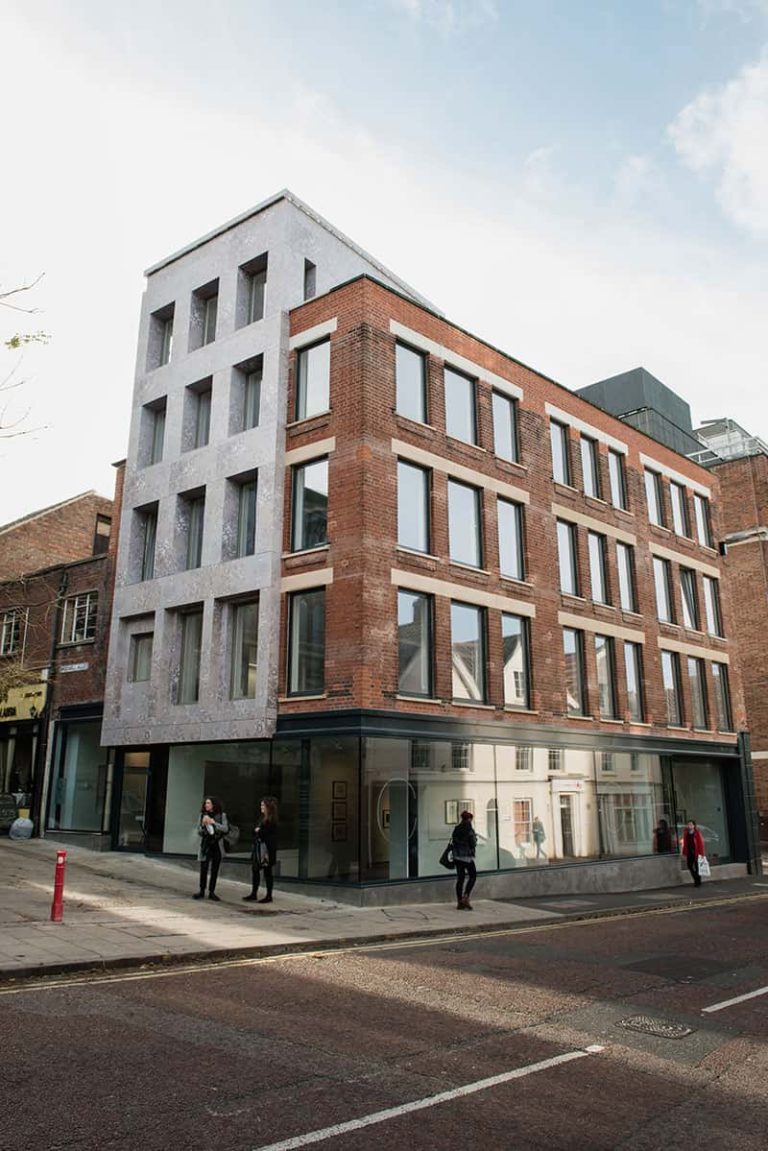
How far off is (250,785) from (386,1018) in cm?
1201

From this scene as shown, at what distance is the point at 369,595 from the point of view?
17766mm

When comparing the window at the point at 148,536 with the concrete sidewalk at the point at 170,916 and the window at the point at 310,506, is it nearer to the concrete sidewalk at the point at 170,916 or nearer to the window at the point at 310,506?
the window at the point at 310,506

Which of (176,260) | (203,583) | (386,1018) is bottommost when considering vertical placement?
(386,1018)

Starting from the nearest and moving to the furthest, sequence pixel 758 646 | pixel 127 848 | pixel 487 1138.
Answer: pixel 487 1138, pixel 127 848, pixel 758 646

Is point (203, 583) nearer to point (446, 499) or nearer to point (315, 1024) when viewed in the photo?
point (446, 499)

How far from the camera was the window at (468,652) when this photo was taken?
19.8 metres

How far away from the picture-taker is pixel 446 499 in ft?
67.2

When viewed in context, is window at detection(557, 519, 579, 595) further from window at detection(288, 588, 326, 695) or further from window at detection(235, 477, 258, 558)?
window at detection(235, 477, 258, 558)

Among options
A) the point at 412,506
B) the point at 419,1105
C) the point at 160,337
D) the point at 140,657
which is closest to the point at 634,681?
the point at 412,506

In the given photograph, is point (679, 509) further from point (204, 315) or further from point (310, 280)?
point (204, 315)

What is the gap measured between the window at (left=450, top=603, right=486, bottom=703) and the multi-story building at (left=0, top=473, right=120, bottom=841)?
10533 millimetres

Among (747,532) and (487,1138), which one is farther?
(747,532)

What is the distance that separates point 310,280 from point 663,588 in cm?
1533

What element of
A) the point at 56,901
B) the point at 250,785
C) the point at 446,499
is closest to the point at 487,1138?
the point at 56,901
